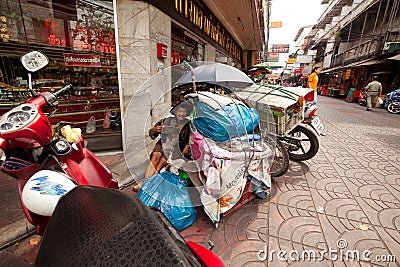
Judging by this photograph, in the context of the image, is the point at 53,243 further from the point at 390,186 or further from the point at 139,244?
the point at 390,186

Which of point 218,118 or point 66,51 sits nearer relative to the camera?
point 218,118

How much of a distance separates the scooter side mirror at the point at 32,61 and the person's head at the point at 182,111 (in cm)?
126

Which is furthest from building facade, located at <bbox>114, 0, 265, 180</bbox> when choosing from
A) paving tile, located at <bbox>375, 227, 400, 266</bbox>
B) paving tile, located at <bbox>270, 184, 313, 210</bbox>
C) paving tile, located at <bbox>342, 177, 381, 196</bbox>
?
paving tile, located at <bbox>342, 177, 381, 196</bbox>

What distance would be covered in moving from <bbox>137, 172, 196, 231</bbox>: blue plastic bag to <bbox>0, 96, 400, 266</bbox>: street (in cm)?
15

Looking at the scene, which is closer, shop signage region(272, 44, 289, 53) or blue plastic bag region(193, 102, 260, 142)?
blue plastic bag region(193, 102, 260, 142)

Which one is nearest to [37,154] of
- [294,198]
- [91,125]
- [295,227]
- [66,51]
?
[295,227]

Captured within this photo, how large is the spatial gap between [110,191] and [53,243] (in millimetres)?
234

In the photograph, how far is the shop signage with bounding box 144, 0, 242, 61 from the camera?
178 inches

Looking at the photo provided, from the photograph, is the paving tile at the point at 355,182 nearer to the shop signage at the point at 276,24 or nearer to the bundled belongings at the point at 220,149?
the bundled belongings at the point at 220,149

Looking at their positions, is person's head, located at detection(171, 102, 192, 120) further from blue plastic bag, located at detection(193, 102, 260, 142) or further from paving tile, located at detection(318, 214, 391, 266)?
paving tile, located at detection(318, 214, 391, 266)

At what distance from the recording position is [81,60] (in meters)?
4.31

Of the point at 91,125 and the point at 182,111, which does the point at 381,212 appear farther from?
the point at 91,125

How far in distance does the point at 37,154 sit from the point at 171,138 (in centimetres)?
133

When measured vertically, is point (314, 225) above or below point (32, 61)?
below
